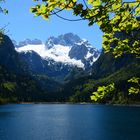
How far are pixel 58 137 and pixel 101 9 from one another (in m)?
123

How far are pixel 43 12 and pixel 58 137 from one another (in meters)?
123

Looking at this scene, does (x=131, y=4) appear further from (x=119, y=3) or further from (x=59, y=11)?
(x=59, y=11)

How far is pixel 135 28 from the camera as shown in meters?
8.50

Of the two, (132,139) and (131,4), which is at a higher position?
(131,4)

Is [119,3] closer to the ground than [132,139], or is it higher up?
higher up

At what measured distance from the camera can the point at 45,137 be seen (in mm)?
128250

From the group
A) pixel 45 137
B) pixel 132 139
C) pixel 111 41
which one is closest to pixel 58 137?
pixel 45 137

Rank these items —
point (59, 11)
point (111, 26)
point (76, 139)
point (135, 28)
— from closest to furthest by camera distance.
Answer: point (59, 11), point (111, 26), point (135, 28), point (76, 139)

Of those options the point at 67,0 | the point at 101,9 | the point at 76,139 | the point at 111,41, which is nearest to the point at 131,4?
the point at 101,9

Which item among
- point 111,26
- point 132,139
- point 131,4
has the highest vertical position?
point 131,4

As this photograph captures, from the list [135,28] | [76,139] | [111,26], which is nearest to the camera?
[111,26]

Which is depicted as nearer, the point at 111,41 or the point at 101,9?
the point at 101,9

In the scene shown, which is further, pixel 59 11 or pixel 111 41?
pixel 111 41

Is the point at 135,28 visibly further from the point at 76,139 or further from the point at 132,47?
the point at 76,139
